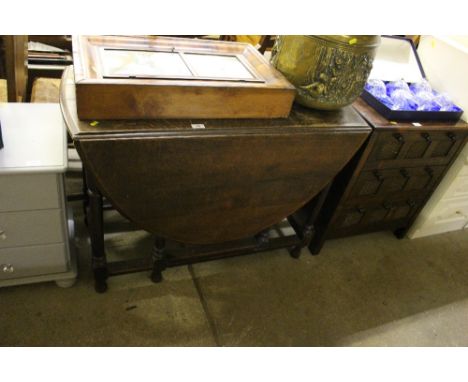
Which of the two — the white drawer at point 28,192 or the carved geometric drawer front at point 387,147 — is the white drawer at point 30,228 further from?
the carved geometric drawer front at point 387,147

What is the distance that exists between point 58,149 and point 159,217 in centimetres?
39

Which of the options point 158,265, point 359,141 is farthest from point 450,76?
point 158,265

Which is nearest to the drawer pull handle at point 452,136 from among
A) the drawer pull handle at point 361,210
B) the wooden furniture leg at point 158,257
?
the drawer pull handle at point 361,210

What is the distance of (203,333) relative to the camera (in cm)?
140

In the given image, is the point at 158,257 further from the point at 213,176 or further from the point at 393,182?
the point at 393,182

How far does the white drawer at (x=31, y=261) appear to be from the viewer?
1271mm

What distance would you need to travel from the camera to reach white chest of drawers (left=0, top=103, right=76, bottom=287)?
3.57 ft

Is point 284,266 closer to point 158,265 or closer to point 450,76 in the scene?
point 158,265

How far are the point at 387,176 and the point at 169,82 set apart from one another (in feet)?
3.59

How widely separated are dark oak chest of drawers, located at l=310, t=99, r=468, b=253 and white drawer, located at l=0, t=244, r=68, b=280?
3.88ft

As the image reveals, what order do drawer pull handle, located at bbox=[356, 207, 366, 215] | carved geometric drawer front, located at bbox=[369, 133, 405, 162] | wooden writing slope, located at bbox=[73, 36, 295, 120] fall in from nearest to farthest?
wooden writing slope, located at bbox=[73, 36, 295, 120]
carved geometric drawer front, located at bbox=[369, 133, 405, 162]
drawer pull handle, located at bbox=[356, 207, 366, 215]

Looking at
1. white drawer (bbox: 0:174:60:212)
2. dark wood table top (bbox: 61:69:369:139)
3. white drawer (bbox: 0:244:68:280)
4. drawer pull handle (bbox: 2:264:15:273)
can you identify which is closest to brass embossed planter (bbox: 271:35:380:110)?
dark wood table top (bbox: 61:69:369:139)

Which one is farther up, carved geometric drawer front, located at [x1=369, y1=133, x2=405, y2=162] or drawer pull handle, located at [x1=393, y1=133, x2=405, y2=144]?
drawer pull handle, located at [x1=393, y1=133, x2=405, y2=144]

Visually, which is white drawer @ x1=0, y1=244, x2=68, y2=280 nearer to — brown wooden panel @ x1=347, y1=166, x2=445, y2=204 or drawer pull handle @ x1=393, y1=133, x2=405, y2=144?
brown wooden panel @ x1=347, y1=166, x2=445, y2=204
